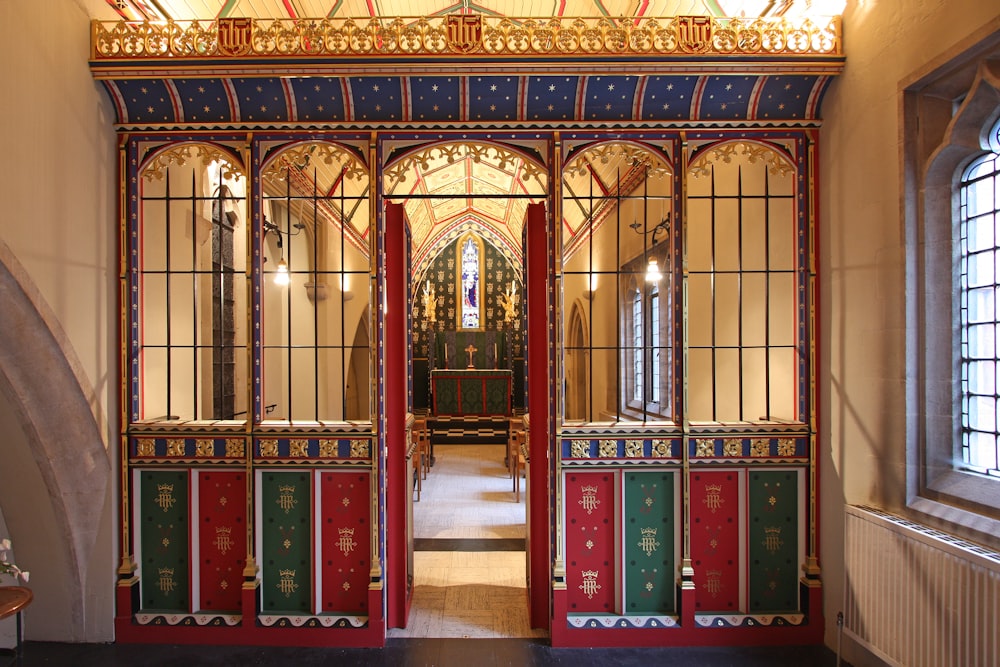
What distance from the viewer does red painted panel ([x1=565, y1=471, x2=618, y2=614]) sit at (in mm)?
4215

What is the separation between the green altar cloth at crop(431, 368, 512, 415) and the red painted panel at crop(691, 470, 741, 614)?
9410 mm

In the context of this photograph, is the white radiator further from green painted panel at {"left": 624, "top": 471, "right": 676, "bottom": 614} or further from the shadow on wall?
the shadow on wall

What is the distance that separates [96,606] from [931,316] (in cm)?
581

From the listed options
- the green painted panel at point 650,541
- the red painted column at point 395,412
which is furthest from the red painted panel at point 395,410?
the green painted panel at point 650,541

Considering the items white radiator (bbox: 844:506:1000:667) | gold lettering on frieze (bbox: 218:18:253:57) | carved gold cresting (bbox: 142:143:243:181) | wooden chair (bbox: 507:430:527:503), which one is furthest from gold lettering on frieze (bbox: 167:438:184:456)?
white radiator (bbox: 844:506:1000:667)

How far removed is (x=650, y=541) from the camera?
4.22m

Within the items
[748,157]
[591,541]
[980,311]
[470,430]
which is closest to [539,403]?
[591,541]

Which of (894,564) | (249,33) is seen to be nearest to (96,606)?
(249,33)

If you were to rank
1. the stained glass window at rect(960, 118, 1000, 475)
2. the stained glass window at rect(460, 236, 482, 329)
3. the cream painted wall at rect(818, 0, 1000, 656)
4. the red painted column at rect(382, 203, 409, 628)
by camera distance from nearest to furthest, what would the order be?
1. the stained glass window at rect(960, 118, 1000, 475)
2. the cream painted wall at rect(818, 0, 1000, 656)
3. the red painted column at rect(382, 203, 409, 628)
4. the stained glass window at rect(460, 236, 482, 329)

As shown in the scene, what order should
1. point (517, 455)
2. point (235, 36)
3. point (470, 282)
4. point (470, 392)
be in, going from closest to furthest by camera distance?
point (235, 36), point (517, 455), point (470, 392), point (470, 282)

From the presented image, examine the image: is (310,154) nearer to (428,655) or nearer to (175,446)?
(175,446)

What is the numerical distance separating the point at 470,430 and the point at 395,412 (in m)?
9.32

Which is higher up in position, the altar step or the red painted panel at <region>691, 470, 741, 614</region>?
the red painted panel at <region>691, 470, 741, 614</region>

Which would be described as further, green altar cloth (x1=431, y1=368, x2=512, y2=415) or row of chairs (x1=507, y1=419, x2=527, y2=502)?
green altar cloth (x1=431, y1=368, x2=512, y2=415)
